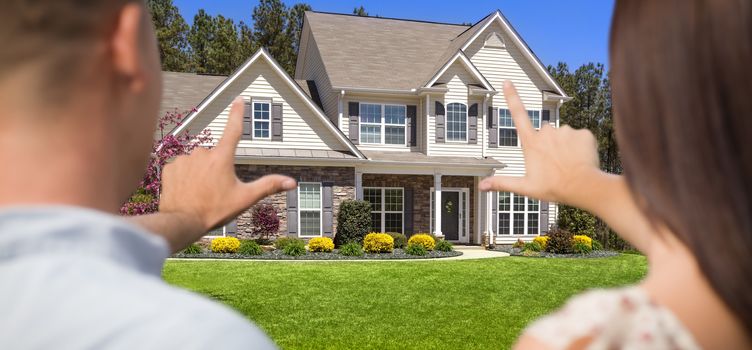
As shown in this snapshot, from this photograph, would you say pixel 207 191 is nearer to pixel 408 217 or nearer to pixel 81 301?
pixel 81 301

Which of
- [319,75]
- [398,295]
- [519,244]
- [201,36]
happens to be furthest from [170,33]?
[398,295]

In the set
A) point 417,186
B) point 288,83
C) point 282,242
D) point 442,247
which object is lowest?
point 442,247

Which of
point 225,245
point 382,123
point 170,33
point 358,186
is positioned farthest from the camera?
point 170,33

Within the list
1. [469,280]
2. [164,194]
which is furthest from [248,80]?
[164,194]

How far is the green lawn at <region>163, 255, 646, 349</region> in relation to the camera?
7871 mm

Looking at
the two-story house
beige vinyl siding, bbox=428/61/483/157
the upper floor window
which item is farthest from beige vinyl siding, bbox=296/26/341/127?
beige vinyl siding, bbox=428/61/483/157

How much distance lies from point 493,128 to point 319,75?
7093 millimetres

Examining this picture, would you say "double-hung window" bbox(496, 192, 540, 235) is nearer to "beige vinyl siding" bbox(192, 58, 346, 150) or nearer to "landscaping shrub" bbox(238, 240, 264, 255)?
"beige vinyl siding" bbox(192, 58, 346, 150)

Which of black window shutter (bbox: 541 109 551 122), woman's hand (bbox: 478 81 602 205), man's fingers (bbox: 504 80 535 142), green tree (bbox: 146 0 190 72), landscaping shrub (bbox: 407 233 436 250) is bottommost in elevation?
landscaping shrub (bbox: 407 233 436 250)

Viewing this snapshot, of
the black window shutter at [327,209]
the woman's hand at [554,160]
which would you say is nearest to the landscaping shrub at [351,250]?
the black window shutter at [327,209]

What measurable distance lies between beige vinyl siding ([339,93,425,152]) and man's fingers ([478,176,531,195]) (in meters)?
20.2

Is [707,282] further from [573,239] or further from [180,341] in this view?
[573,239]

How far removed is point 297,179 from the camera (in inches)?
773

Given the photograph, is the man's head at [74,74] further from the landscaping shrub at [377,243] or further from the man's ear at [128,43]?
the landscaping shrub at [377,243]
